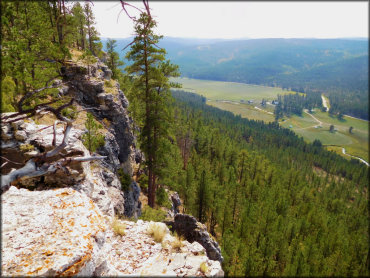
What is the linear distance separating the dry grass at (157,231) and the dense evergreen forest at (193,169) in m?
6.00

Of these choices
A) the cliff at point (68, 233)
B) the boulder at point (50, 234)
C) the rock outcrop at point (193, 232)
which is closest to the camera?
the boulder at point (50, 234)

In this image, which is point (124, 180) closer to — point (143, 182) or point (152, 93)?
point (143, 182)

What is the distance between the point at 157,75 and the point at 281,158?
9456 cm

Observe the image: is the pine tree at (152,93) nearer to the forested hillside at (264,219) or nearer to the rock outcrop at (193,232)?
the rock outcrop at (193,232)

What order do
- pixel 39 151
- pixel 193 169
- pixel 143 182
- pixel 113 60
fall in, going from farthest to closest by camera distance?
pixel 193 169
pixel 113 60
pixel 143 182
pixel 39 151

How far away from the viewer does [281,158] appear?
320ft

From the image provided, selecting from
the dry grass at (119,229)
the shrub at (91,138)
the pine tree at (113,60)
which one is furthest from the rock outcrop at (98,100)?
the pine tree at (113,60)

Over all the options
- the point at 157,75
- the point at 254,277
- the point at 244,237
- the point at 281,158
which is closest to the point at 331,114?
the point at 281,158

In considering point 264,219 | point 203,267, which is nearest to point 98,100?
point 203,267

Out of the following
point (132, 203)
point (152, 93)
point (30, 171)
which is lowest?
point (132, 203)

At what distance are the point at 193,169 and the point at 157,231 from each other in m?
37.9

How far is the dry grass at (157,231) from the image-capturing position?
26.9ft

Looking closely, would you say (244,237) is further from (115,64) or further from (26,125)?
(115,64)

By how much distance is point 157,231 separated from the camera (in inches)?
327
